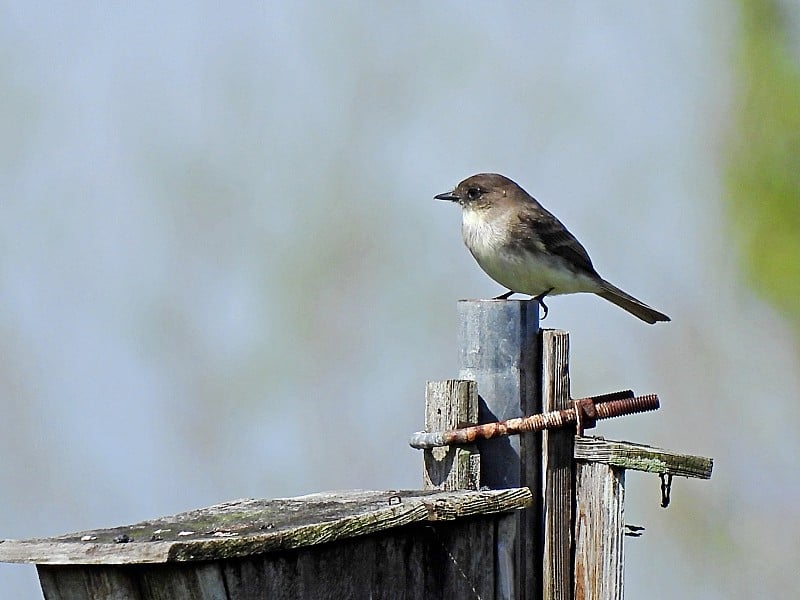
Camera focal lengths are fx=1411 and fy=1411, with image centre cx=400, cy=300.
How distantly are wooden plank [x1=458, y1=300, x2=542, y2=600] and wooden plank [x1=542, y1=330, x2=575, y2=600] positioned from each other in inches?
1.1

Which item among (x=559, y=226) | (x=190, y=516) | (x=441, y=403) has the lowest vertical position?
(x=190, y=516)

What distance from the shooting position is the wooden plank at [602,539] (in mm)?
3146

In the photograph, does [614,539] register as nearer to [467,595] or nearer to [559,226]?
[467,595]

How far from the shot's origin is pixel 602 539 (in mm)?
3164

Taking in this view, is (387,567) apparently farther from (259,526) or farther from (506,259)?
(506,259)

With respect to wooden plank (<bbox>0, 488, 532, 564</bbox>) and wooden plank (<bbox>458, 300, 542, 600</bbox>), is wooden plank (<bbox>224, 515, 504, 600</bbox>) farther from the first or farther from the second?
wooden plank (<bbox>458, 300, 542, 600</bbox>)

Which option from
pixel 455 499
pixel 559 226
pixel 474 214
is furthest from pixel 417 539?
pixel 559 226

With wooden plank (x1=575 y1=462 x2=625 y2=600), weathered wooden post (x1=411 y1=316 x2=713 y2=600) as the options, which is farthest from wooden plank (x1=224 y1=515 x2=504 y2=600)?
wooden plank (x1=575 y1=462 x2=625 y2=600)

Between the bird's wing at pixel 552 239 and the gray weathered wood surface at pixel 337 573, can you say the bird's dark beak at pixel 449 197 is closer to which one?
the bird's wing at pixel 552 239

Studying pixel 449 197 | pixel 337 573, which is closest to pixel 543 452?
pixel 337 573

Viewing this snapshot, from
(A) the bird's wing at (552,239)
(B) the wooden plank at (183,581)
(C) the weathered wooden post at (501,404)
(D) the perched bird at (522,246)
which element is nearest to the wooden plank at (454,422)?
(C) the weathered wooden post at (501,404)

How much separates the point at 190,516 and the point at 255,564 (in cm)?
26

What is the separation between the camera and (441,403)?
3195 millimetres

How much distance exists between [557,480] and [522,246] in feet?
8.52
